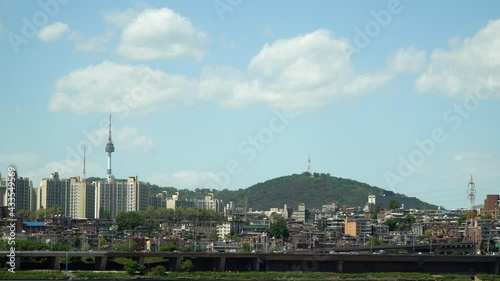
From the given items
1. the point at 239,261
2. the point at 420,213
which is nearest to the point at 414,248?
the point at 239,261

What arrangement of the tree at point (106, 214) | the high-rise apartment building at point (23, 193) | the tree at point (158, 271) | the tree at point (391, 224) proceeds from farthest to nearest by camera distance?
1. the tree at point (106, 214)
2. the tree at point (391, 224)
3. the high-rise apartment building at point (23, 193)
4. the tree at point (158, 271)

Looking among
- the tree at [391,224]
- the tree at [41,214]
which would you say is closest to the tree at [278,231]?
the tree at [391,224]

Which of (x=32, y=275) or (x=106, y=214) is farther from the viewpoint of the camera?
(x=106, y=214)

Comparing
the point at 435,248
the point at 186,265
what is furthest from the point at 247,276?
the point at 435,248

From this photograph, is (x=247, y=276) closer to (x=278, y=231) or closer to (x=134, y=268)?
(x=134, y=268)

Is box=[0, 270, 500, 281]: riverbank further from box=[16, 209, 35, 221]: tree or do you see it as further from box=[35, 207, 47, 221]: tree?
box=[35, 207, 47, 221]: tree

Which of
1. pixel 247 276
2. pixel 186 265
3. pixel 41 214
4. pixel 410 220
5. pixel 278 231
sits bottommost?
pixel 247 276

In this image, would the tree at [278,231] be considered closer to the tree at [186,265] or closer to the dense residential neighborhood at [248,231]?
the dense residential neighborhood at [248,231]

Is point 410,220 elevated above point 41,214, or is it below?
below
